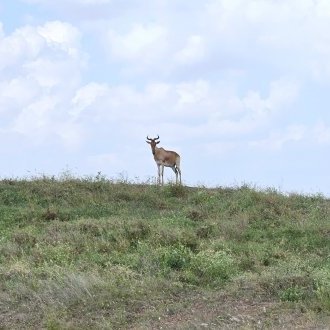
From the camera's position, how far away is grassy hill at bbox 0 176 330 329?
28.8 ft

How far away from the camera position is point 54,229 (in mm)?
14477

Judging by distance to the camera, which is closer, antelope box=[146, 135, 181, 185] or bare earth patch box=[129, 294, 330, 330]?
bare earth patch box=[129, 294, 330, 330]

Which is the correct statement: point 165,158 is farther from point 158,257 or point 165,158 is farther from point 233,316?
point 233,316

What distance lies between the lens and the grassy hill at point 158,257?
28.8 feet

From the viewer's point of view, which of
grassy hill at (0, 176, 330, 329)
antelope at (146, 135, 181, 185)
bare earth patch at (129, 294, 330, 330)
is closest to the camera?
bare earth patch at (129, 294, 330, 330)

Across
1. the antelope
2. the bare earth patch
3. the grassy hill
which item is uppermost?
the antelope

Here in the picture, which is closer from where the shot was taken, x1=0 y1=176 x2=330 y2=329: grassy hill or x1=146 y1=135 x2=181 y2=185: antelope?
x1=0 y1=176 x2=330 y2=329: grassy hill

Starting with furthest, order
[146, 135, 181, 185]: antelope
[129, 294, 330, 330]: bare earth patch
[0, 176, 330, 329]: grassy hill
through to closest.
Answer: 1. [146, 135, 181, 185]: antelope
2. [0, 176, 330, 329]: grassy hill
3. [129, 294, 330, 330]: bare earth patch

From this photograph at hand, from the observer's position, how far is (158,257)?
11516mm

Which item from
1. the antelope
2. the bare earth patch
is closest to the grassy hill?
the bare earth patch

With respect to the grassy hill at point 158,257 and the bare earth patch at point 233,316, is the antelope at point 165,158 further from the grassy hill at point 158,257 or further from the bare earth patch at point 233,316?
the bare earth patch at point 233,316

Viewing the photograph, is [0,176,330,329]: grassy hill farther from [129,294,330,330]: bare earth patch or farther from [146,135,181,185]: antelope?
[146,135,181,185]: antelope

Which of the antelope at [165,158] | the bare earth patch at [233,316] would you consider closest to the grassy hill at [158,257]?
the bare earth patch at [233,316]

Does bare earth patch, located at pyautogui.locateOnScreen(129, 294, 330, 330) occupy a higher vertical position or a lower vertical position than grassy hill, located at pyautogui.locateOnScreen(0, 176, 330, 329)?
lower
